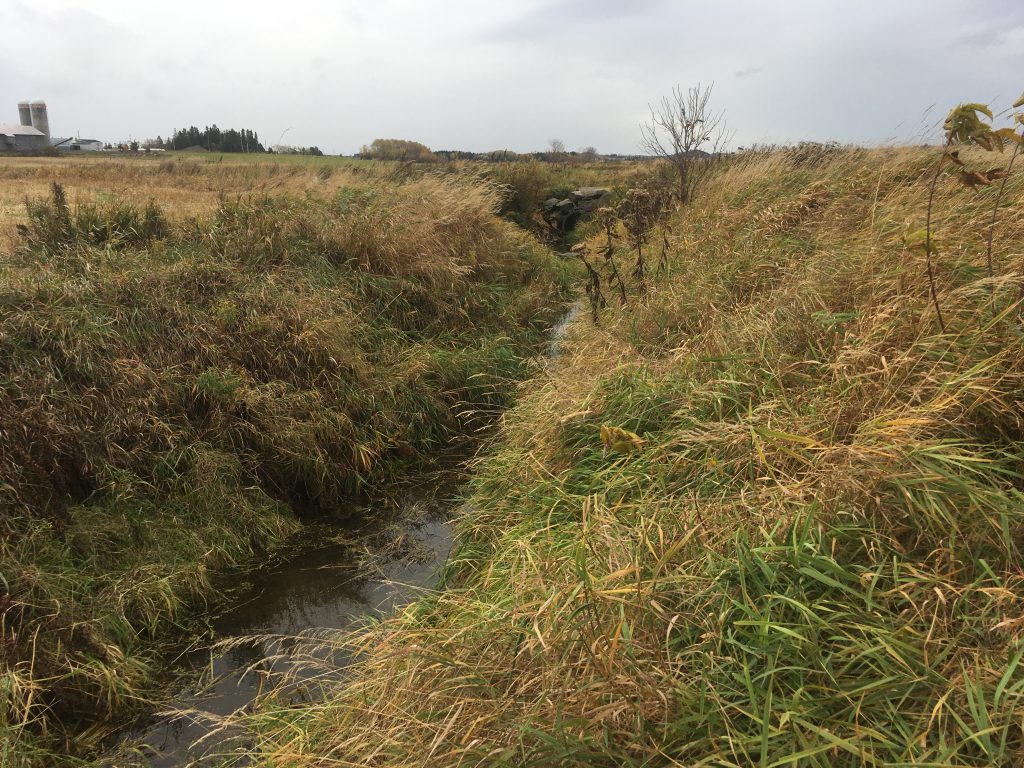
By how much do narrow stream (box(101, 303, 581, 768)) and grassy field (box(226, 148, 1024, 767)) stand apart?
360 mm

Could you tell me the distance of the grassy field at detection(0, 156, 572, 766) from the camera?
3258 mm

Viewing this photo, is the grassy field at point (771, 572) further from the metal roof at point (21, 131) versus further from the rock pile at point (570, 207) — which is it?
the metal roof at point (21, 131)

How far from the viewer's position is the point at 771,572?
75.7 inches

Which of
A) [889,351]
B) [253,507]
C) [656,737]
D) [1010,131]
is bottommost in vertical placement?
[253,507]

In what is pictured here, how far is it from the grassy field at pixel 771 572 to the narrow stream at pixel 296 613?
36cm

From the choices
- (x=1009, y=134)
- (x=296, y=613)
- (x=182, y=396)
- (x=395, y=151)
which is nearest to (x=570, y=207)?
(x=395, y=151)

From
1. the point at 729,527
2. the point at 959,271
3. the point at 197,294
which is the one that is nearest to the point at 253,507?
the point at 197,294

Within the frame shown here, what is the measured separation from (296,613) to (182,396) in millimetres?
1997

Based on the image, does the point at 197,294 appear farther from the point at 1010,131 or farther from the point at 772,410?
the point at 1010,131

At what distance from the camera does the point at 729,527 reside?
7.25 ft

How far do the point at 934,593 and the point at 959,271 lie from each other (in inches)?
71.4

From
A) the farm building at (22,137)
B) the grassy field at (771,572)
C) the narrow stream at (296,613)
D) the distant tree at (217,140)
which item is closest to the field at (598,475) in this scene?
the grassy field at (771,572)

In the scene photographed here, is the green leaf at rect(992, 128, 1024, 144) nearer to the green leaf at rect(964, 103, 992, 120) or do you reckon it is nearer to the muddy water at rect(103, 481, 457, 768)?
the green leaf at rect(964, 103, 992, 120)

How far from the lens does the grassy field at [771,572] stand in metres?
1.66
